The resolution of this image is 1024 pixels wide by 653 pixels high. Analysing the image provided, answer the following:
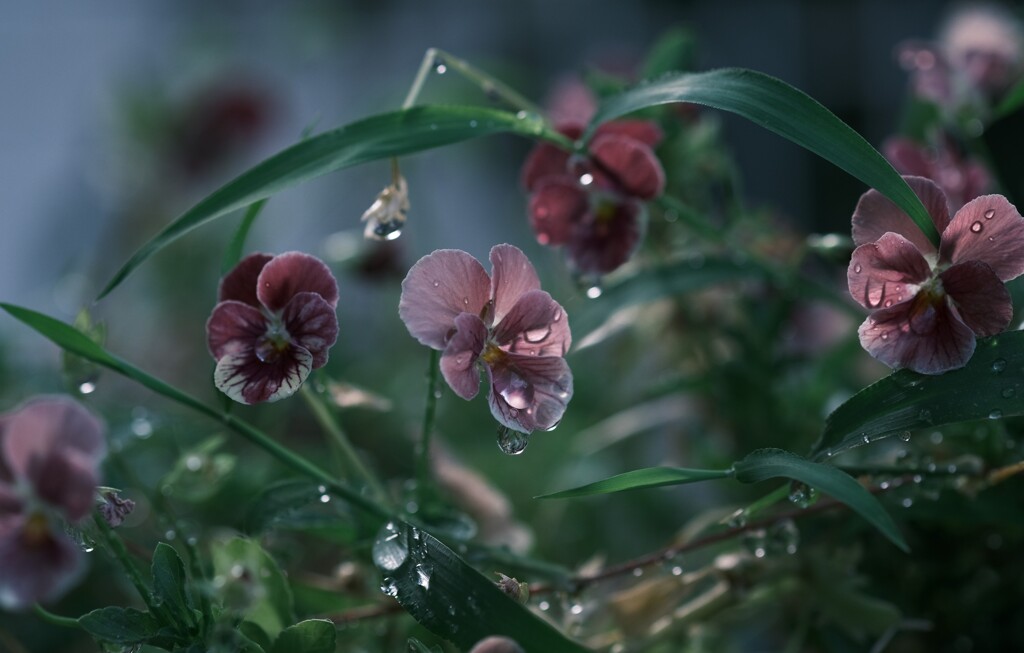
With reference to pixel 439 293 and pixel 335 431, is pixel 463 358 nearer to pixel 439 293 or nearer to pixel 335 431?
pixel 439 293

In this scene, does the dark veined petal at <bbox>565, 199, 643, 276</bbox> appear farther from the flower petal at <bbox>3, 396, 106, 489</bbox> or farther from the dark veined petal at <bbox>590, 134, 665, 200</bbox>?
the flower petal at <bbox>3, 396, 106, 489</bbox>

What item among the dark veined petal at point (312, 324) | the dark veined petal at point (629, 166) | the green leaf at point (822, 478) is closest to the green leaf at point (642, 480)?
the green leaf at point (822, 478)

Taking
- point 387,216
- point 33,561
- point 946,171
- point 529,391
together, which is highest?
point 946,171

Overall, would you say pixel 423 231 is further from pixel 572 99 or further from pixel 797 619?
pixel 797 619

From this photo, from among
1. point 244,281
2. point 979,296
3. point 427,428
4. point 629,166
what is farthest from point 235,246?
point 979,296

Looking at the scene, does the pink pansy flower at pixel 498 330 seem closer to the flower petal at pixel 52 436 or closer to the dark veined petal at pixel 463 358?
the dark veined petal at pixel 463 358

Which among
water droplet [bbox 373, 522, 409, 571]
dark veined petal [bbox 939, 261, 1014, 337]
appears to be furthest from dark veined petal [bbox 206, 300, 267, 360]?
dark veined petal [bbox 939, 261, 1014, 337]
